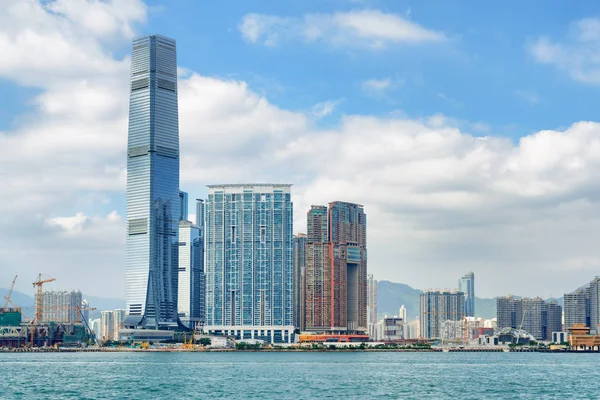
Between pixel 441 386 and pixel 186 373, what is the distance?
53.4 meters

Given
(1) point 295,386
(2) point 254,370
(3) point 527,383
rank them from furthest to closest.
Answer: (2) point 254,370
(3) point 527,383
(1) point 295,386

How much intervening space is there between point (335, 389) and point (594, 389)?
37611mm

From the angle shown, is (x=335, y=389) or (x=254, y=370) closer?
(x=335, y=389)

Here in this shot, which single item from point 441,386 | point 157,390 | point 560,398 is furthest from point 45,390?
point 560,398

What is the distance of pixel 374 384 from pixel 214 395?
99.6ft

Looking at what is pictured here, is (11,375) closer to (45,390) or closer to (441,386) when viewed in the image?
(45,390)

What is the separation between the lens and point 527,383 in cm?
14500

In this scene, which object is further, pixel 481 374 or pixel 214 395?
pixel 481 374

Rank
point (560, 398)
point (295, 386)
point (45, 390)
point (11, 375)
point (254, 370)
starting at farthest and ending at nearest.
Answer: point (254, 370)
point (11, 375)
point (295, 386)
point (45, 390)
point (560, 398)

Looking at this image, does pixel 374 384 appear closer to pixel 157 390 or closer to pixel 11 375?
pixel 157 390

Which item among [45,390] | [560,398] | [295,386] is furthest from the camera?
[295,386]

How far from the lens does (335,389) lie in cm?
12925

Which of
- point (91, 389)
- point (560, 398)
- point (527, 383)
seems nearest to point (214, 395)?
point (91, 389)

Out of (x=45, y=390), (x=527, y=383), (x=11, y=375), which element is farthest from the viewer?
(x=11, y=375)
